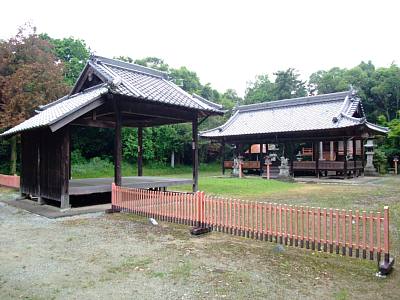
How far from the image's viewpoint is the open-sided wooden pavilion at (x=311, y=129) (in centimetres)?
2403

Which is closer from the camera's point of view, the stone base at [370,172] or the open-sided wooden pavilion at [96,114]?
the open-sided wooden pavilion at [96,114]

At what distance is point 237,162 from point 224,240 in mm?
20398

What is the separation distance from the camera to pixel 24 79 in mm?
20766

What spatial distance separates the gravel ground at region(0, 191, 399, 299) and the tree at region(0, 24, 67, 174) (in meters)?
14.9

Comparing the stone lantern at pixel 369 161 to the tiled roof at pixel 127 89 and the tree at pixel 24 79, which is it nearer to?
the tiled roof at pixel 127 89

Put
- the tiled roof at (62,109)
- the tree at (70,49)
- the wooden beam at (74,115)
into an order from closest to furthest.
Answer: the wooden beam at (74,115)
the tiled roof at (62,109)
the tree at (70,49)

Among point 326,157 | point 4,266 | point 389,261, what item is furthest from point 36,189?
point 326,157

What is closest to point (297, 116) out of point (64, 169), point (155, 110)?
point (155, 110)

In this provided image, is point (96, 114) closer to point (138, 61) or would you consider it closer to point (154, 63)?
point (138, 61)

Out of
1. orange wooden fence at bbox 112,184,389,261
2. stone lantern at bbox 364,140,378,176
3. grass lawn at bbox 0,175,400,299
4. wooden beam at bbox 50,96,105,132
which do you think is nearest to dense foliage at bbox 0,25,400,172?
stone lantern at bbox 364,140,378,176

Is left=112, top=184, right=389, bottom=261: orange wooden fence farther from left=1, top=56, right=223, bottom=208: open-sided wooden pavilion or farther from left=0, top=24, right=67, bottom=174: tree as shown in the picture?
left=0, top=24, right=67, bottom=174: tree

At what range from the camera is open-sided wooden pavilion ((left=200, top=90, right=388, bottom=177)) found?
2403 centimetres

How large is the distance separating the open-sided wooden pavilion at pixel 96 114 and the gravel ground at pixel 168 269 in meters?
3.55

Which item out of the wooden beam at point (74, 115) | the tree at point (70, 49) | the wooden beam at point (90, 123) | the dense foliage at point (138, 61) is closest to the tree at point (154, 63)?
the dense foliage at point (138, 61)
